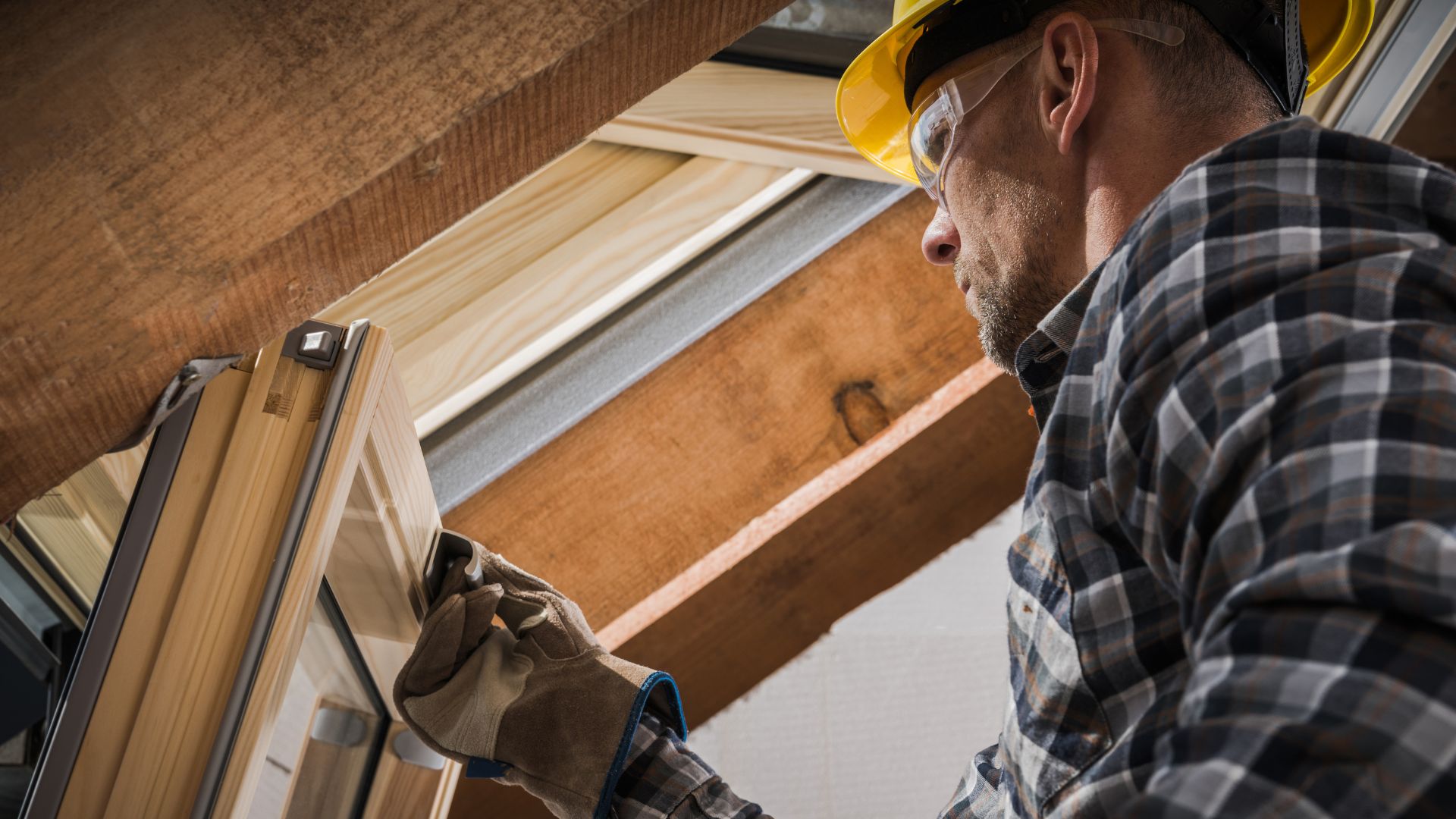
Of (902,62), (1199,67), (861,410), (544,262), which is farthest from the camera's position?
(861,410)

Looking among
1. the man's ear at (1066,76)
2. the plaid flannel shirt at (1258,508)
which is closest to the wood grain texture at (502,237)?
the man's ear at (1066,76)

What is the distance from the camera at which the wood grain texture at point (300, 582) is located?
29.5 inches

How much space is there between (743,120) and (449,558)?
0.95 metres

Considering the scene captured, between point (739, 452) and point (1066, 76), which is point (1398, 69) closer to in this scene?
point (1066, 76)

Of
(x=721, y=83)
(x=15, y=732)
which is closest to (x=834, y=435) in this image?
(x=721, y=83)

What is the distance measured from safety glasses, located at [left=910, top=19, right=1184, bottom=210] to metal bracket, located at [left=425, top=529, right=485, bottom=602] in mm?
725

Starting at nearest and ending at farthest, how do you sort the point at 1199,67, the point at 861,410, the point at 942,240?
the point at 1199,67, the point at 942,240, the point at 861,410

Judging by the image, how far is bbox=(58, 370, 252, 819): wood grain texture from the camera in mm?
705

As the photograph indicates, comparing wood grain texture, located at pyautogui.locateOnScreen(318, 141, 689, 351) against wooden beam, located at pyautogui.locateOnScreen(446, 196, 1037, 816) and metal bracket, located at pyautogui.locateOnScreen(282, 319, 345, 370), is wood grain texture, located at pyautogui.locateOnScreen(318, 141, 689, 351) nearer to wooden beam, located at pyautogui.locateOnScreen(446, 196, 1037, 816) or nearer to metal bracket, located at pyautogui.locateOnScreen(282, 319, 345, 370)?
wooden beam, located at pyautogui.locateOnScreen(446, 196, 1037, 816)

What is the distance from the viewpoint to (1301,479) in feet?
1.69

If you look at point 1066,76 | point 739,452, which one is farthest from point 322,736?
point 1066,76

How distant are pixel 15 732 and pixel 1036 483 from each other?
100 cm

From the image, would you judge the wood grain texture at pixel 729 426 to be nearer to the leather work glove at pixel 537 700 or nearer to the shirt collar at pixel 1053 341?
the leather work glove at pixel 537 700

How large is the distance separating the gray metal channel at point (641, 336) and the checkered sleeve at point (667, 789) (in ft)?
1.78
